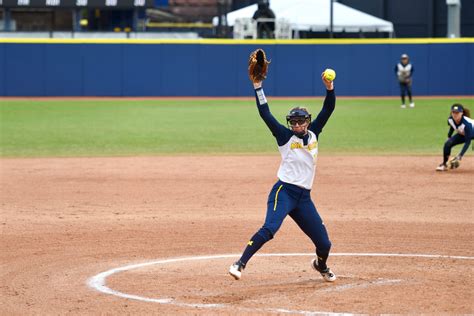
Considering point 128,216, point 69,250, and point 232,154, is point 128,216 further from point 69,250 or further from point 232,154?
point 232,154

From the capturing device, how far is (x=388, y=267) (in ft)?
35.2

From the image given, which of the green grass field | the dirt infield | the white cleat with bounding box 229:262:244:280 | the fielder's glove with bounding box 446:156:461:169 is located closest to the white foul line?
the dirt infield

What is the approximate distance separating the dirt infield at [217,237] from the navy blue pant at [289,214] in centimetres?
41

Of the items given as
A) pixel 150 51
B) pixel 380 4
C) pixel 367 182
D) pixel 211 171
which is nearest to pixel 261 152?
pixel 211 171

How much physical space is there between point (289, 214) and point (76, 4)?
50560 mm

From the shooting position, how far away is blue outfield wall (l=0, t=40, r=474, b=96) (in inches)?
1750

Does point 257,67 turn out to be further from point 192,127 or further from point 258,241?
point 192,127

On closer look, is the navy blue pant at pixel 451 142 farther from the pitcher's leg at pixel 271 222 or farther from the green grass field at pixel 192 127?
the pitcher's leg at pixel 271 222

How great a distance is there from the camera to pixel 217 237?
12852mm

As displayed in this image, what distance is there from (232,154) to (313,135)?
13.7 m

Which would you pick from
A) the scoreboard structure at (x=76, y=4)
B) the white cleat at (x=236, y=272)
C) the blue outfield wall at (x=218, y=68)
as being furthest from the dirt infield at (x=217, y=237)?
the scoreboard structure at (x=76, y=4)

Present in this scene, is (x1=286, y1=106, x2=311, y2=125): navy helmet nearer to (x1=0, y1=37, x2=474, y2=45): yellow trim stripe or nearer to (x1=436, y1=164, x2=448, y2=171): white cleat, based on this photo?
(x1=436, y1=164, x2=448, y2=171): white cleat

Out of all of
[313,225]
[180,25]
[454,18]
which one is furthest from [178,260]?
[180,25]

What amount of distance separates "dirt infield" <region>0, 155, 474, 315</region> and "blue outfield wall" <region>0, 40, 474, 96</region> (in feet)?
76.4
